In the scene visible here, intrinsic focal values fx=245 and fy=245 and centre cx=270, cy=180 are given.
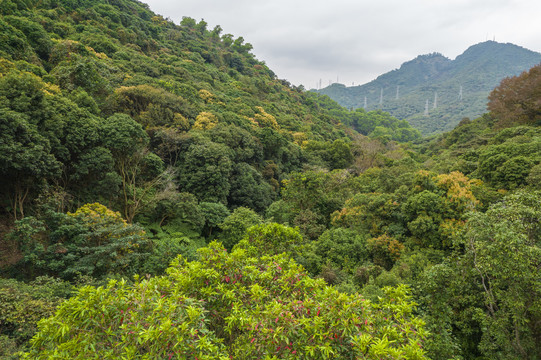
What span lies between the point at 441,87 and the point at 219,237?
490 ft

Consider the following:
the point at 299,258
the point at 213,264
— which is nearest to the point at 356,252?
the point at 299,258

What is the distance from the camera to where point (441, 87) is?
123 m

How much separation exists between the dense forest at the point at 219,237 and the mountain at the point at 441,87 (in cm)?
8363

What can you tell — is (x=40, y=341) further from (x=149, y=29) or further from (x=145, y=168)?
(x=149, y=29)

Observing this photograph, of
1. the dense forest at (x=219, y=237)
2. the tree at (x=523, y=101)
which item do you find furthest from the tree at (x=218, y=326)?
the tree at (x=523, y=101)

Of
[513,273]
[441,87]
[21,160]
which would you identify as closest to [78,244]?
[21,160]

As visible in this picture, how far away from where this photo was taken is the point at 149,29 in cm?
4000

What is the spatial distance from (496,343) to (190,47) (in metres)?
53.8

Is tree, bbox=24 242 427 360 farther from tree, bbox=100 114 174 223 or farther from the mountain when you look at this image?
the mountain

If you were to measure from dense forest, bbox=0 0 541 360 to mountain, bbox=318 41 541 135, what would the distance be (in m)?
83.6

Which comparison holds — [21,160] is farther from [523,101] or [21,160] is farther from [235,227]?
[523,101]

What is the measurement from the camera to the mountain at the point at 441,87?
92250 mm

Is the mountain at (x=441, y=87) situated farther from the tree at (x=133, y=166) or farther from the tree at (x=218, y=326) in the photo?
the tree at (x=218, y=326)

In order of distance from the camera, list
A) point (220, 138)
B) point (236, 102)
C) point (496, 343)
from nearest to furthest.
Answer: point (496, 343)
point (220, 138)
point (236, 102)
